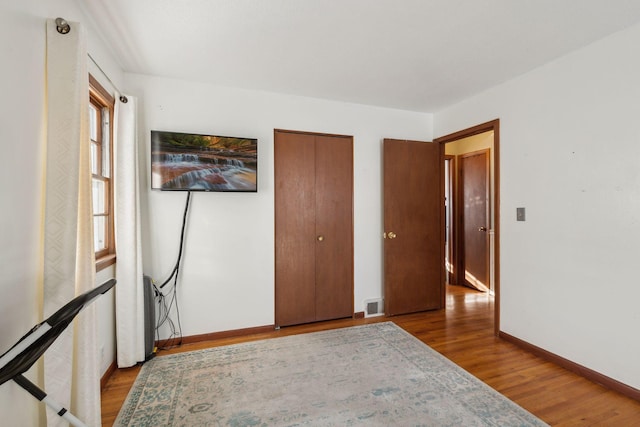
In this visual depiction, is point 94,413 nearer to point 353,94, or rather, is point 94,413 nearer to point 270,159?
point 270,159

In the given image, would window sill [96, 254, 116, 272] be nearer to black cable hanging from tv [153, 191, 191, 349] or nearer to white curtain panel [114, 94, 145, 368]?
white curtain panel [114, 94, 145, 368]

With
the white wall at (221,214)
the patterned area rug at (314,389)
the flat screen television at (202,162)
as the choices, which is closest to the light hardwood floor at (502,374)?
the patterned area rug at (314,389)

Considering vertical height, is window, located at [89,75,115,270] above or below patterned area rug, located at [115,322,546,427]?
above

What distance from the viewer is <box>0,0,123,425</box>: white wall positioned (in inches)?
46.5

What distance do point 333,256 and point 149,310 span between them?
192 cm

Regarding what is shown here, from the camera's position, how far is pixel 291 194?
3379 millimetres

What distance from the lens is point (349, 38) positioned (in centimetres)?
228

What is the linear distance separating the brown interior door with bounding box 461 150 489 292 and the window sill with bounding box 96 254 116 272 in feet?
16.1

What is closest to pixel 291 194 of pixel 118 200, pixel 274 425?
pixel 118 200

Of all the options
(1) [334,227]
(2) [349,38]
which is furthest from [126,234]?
(2) [349,38]

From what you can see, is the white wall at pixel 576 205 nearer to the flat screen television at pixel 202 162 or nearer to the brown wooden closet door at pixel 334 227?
the brown wooden closet door at pixel 334 227

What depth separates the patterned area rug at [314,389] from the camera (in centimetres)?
189

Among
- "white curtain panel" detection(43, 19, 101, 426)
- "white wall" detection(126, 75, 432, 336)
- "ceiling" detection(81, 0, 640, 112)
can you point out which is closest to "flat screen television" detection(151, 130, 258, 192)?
"white wall" detection(126, 75, 432, 336)

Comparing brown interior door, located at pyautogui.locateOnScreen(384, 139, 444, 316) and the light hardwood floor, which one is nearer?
the light hardwood floor
